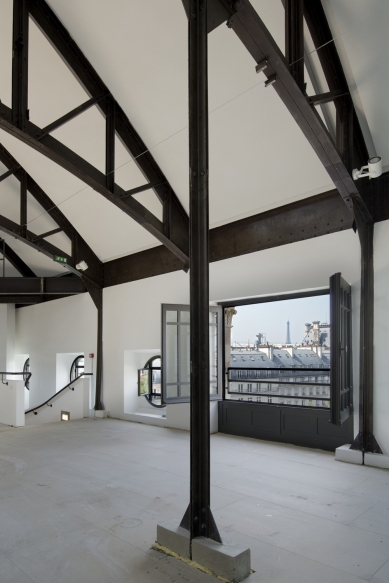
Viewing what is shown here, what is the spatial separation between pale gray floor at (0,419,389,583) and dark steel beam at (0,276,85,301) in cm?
451

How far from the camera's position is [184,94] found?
5465 mm

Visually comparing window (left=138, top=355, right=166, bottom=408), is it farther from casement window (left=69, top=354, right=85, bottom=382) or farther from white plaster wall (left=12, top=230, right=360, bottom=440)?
casement window (left=69, top=354, right=85, bottom=382)

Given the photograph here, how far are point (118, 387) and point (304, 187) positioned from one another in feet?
19.0

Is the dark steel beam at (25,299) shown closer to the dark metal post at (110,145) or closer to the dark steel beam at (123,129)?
the dark steel beam at (123,129)

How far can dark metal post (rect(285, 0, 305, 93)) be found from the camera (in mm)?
3324

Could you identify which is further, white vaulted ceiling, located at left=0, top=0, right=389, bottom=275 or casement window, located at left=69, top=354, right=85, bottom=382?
casement window, located at left=69, top=354, right=85, bottom=382

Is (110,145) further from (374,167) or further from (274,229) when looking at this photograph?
(374,167)

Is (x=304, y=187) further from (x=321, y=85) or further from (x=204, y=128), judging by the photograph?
(x=204, y=128)

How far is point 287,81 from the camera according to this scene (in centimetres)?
325

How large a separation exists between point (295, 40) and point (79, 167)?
10.6ft

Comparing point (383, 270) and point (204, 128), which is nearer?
point (204, 128)

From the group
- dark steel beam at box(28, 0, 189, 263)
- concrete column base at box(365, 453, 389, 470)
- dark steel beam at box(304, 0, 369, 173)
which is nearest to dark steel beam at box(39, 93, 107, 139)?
dark steel beam at box(28, 0, 189, 263)

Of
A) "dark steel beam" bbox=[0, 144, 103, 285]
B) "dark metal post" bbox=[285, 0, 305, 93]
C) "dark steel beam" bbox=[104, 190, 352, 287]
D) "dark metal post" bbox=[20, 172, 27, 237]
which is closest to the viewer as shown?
"dark metal post" bbox=[285, 0, 305, 93]

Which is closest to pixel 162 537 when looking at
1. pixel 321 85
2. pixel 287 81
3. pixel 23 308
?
pixel 287 81
